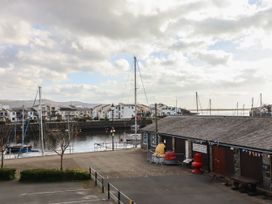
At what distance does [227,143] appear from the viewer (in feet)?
71.3

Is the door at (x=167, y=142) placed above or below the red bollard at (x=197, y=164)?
above

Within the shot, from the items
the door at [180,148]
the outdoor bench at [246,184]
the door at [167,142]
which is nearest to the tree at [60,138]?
the door at [167,142]

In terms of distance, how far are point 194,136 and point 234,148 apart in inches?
203

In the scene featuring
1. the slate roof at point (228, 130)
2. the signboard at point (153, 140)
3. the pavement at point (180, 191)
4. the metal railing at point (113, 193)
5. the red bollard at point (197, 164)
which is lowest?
the pavement at point (180, 191)

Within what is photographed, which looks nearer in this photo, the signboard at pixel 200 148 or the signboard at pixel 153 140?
the signboard at pixel 200 148

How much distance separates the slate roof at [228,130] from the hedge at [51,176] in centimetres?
879

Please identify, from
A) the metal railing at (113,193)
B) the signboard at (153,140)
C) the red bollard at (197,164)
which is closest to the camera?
the metal railing at (113,193)

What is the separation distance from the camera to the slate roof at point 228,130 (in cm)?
2001

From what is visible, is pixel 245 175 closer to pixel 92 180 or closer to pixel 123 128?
pixel 92 180

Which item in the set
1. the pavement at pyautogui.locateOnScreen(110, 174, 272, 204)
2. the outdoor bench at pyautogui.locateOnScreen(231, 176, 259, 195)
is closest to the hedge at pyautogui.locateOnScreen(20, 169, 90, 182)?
the pavement at pyautogui.locateOnScreen(110, 174, 272, 204)

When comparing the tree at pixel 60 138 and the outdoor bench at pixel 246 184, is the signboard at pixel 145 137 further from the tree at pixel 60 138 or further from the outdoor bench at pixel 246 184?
the outdoor bench at pixel 246 184

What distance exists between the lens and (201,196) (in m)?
18.5

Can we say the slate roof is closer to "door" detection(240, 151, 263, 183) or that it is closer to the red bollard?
"door" detection(240, 151, 263, 183)

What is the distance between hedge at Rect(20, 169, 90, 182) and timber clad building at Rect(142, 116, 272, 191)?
8624mm
